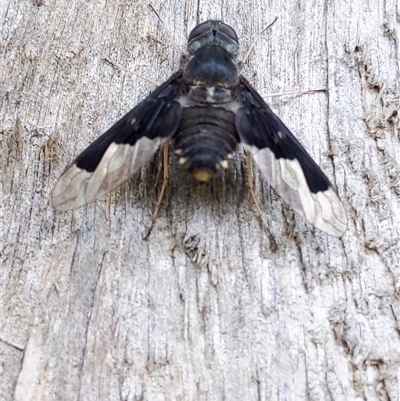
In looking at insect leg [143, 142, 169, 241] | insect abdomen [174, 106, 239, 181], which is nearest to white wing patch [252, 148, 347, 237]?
insect abdomen [174, 106, 239, 181]

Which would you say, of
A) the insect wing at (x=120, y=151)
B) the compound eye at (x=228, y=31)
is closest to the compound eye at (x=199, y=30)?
the compound eye at (x=228, y=31)

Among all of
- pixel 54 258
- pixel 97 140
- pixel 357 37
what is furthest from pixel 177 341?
pixel 357 37

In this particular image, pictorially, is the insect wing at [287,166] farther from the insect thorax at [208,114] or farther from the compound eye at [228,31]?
the compound eye at [228,31]

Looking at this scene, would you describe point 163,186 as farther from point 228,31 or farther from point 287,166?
point 228,31

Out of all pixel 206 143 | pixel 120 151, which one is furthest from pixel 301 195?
pixel 120 151

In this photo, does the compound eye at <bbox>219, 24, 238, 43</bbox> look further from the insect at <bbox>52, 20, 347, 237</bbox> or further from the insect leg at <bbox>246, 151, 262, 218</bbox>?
the insect leg at <bbox>246, 151, 262, 218</bbox>
